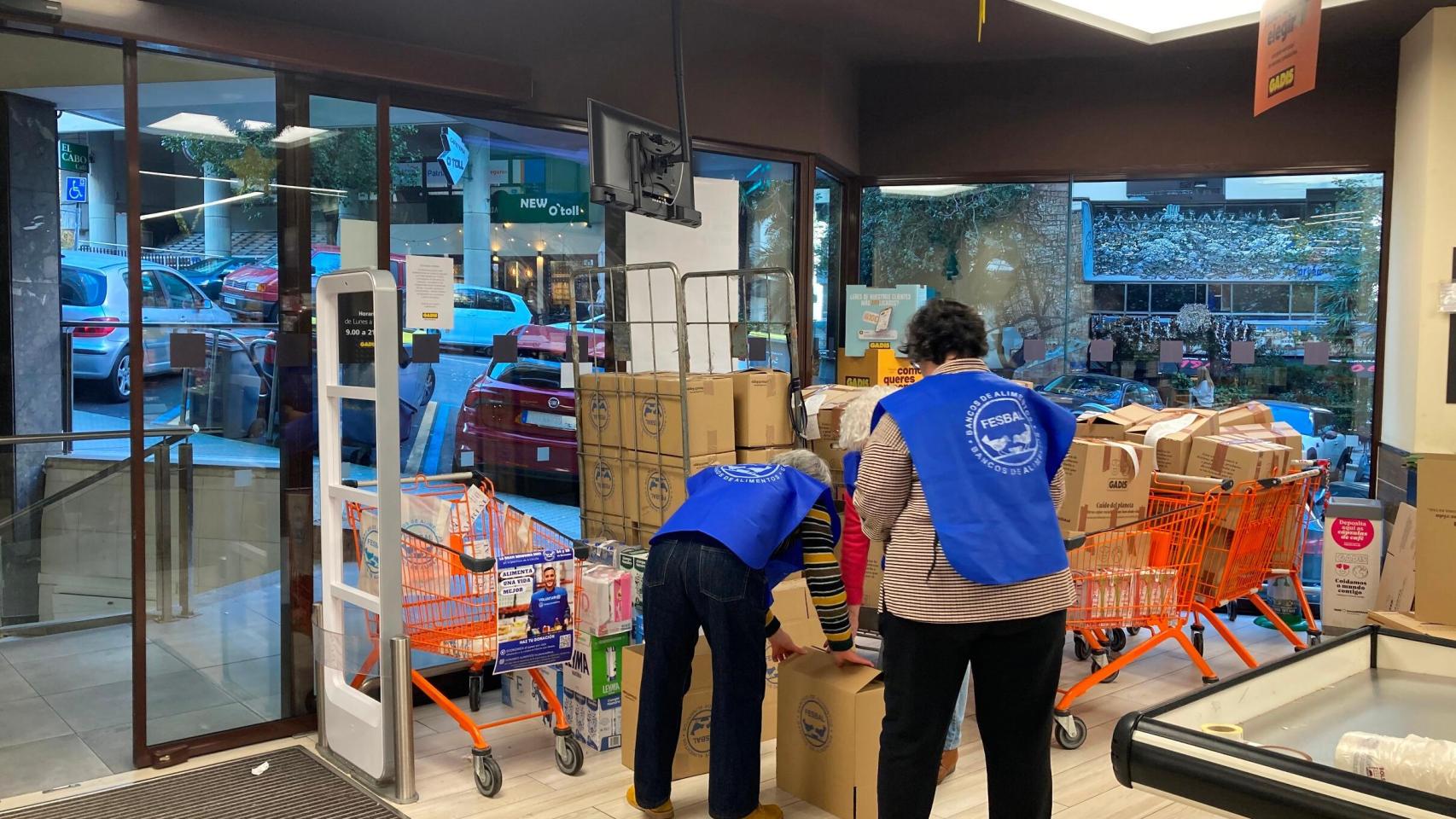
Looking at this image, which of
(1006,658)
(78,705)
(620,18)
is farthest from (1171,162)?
(78,705)

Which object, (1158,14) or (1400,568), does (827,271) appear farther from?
(1400,568)

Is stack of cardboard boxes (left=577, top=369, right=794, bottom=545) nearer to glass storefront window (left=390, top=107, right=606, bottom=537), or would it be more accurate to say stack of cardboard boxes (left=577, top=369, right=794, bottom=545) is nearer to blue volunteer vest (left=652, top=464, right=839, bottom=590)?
glass storefront window (left=390, top=107, right=606, bottom=537)

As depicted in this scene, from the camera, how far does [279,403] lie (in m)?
4.50

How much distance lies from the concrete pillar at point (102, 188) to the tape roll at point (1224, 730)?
4.89 m

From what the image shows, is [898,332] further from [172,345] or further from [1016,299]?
[172,345]

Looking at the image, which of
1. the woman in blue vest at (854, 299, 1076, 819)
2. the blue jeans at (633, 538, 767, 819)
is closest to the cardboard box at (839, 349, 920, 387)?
the blue jeans at (633, 538, 767, 819)

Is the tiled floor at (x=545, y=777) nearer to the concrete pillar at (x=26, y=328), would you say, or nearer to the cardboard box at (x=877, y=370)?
the concrete pillar at (x=26, y=328)

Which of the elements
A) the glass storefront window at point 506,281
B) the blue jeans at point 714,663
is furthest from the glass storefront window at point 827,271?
the blue jeans at point 714,663

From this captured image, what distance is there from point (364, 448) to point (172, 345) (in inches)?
33.3

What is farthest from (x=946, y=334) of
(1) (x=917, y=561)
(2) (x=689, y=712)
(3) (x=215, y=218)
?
(3) (x=215, y=218)

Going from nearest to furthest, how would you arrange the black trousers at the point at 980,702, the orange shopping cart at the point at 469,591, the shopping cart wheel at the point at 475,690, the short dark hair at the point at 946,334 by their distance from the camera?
the black trousers at the point at 980,702 → the short dark hair at the point at 946,334 → the orange shopping cart at the point at 469,591 → the shopping cart wheel at the point at 475,690

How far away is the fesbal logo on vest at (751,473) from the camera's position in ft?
11.3

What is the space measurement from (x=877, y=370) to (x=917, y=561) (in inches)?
144

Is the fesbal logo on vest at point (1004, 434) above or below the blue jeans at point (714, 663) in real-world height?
above
